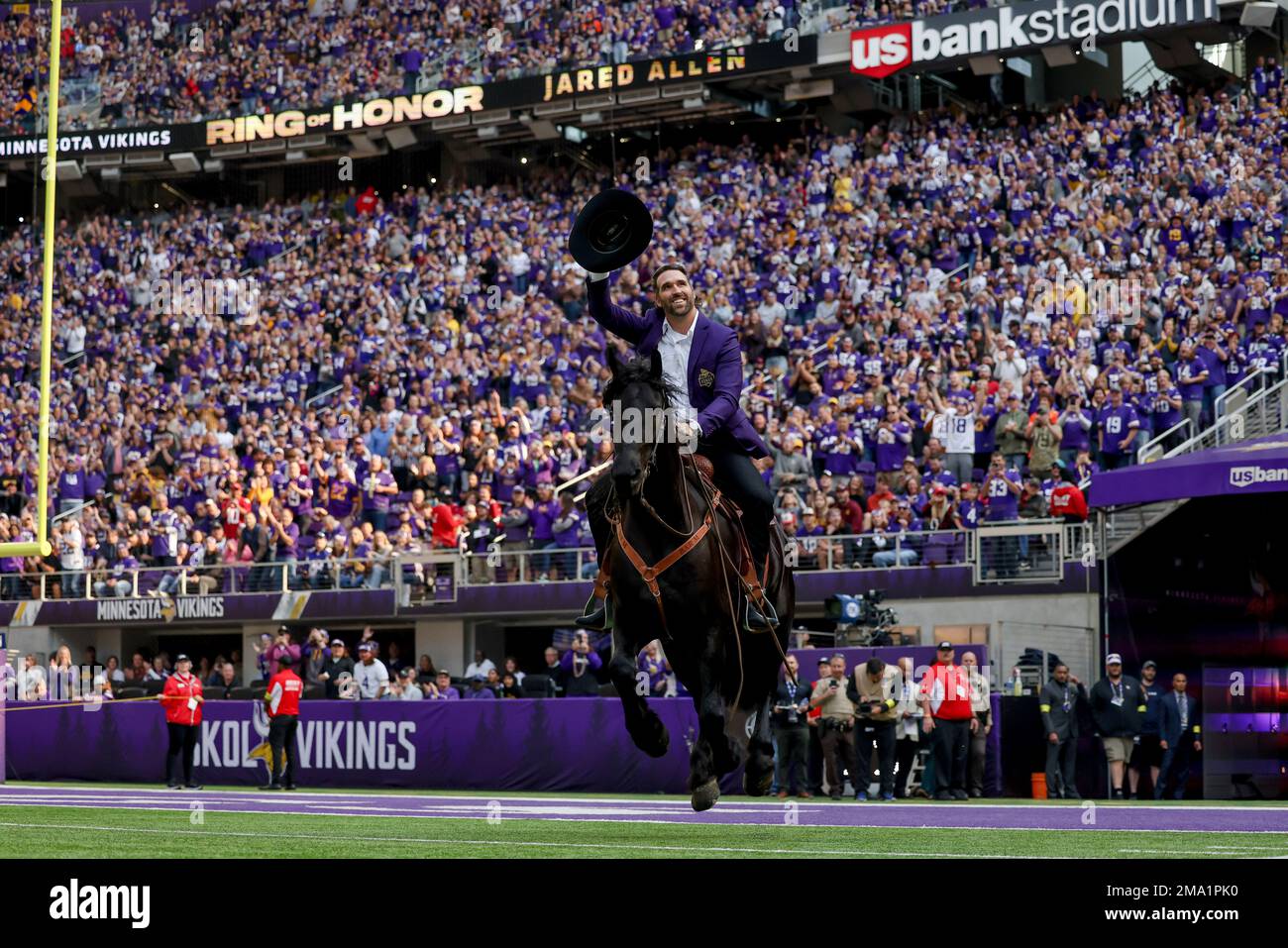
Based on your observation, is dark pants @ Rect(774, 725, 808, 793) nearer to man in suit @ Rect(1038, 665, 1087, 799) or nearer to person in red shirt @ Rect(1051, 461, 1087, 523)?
man in suit @ Rect(1038, 665, 1087, 799)

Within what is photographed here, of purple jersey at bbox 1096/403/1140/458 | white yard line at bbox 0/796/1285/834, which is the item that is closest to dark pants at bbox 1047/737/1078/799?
purple jersey at bbox 1096/403/1140/458

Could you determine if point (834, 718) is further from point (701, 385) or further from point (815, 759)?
point (701, 385)

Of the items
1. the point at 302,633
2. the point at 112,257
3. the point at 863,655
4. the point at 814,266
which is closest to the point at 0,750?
the point at 302,633

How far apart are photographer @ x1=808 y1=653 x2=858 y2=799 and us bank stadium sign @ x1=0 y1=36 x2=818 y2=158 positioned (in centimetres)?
1989

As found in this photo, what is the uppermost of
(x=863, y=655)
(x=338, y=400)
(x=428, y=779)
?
(x=338, y=400)

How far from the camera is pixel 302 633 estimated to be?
34.4 metres

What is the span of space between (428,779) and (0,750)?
6048mm

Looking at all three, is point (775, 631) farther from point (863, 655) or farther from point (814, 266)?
point (814, 266)

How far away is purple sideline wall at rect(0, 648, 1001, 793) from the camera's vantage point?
81.3 ft

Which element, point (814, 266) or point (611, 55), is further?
point (611, 55)

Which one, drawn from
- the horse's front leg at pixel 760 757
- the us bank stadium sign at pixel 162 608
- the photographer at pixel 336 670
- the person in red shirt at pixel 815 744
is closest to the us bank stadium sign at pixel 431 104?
the us bank stadium sign at pixel 162 608

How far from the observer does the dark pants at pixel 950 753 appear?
21.9 m

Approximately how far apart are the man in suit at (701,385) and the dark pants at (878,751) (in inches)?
427
